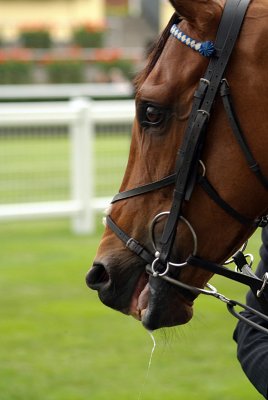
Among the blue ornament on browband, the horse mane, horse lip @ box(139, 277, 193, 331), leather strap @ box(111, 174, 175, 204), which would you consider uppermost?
the blue ornament on browband

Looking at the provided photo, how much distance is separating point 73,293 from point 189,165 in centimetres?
477

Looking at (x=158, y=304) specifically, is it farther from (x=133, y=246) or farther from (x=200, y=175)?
(x=200, y=175)

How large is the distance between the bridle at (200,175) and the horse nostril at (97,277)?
0.36ft

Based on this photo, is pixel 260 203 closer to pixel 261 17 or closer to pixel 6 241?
pixel 261 17

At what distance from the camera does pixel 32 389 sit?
5.07 meters

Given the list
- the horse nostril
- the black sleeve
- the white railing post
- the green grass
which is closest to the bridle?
the horse nostril

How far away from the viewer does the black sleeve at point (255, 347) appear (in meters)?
2.98

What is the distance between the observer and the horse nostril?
2.81m

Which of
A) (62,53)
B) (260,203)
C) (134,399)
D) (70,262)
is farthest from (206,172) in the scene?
(62,53)

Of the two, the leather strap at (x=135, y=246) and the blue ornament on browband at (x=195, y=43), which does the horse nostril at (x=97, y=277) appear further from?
the blue ornament on browband at (x=195, y=43)

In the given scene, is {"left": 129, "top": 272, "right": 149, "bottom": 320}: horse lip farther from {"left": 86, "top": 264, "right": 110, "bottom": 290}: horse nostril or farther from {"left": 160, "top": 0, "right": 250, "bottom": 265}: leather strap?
{"left": 160, "top": 0, "right": 250, "bottom": 265}: leather strap

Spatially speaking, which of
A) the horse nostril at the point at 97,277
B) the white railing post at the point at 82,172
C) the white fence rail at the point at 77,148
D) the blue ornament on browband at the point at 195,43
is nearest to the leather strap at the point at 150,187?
the horse nostril at the point at 97,277

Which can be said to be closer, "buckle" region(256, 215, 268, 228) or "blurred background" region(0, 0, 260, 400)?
"buckle" region(256, 215, 268, 228)

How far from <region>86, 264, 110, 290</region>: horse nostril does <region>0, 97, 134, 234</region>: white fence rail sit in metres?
7.19
